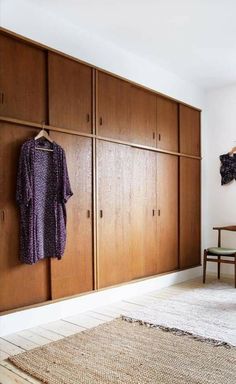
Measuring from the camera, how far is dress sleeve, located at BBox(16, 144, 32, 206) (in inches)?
117

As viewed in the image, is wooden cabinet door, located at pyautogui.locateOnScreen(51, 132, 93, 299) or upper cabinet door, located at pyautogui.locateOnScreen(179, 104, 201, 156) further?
upper cabinet door, located at pyautogui.locateOnScreen(179, 104, 201, 156)

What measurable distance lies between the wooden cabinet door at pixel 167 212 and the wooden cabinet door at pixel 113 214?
612 millimetres

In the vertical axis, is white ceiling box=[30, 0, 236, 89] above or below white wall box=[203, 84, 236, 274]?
above

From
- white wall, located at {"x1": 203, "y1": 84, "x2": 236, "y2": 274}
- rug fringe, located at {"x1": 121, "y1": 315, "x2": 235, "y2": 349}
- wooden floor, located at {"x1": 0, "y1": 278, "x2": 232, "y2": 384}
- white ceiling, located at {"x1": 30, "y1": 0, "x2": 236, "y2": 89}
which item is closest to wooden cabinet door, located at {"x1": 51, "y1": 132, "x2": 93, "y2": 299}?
wooden floor, located at {"x1": 0, "y1": 278, "x2": 232, "y2": 384}

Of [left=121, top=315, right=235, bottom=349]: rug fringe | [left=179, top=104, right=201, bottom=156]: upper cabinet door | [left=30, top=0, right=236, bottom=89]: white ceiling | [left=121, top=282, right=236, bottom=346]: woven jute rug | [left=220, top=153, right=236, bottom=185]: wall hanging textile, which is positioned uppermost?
[left=30, top=0, right=236, bottom=89]: white ceiling

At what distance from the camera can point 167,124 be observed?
472 centimetres

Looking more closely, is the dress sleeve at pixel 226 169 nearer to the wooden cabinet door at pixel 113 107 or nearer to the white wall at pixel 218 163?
the white wall at pixel 218 163

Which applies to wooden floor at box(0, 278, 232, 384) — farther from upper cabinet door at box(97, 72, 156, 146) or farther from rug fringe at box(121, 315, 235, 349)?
upper cabinet door at box(97, 72, 156, 146)

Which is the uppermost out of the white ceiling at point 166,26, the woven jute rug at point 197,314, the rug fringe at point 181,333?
the white ceiling at point 166,26

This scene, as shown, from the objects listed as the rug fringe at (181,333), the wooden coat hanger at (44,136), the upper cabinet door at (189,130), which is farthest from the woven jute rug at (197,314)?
the upper cabinet door at (189,130)

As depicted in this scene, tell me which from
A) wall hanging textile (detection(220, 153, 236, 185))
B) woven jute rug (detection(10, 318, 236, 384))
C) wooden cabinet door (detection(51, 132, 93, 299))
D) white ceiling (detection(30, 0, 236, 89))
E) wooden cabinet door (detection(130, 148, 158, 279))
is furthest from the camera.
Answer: wall hanging textile (detection(220, 153, 236, 185))

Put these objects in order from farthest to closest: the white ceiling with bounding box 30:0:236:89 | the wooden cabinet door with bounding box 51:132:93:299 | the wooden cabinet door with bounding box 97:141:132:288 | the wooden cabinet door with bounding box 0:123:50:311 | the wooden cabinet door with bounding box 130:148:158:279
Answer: the wooden cabinet door with bounding box 130:148:158:279 < the wooden cabinet door with bounding box 97:141:132:288 < the wooden cabinet door with bounding box 51:132:93:299 < the white ceiling with bounding box 30:0:236:89 < the wooden cabinet door with bounding box 0:123:50:311

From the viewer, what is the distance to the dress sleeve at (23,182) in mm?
2973

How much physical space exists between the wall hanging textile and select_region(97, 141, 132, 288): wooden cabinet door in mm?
1806
